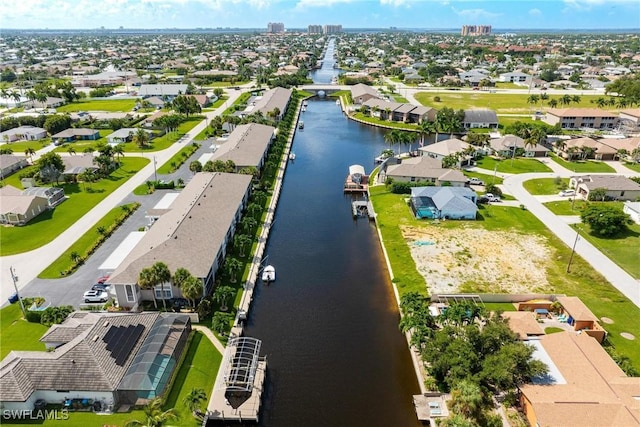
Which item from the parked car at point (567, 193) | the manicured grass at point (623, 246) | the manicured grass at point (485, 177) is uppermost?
the manicured grass at point (485, 177)

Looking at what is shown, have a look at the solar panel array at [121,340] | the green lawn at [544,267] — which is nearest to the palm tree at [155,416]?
the solar panel array at [121,340]

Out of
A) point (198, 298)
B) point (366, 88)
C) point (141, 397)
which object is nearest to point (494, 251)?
point (198, 298)

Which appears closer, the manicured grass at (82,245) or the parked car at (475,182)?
the manicured grass at (82,245)

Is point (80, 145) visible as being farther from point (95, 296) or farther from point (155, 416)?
point (155, 416)

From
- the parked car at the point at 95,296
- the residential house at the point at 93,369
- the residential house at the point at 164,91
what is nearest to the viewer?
the residential house at the point at 93,369

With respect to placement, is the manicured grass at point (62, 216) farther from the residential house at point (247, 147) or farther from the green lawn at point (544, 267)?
the green lawn at point (544, 267)

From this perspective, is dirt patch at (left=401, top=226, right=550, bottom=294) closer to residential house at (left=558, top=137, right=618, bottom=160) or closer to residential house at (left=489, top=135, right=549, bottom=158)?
residential house at (left=489, top=135, right=549, bottom=158)

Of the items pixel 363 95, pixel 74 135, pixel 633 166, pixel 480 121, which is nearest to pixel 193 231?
pixel 74 135

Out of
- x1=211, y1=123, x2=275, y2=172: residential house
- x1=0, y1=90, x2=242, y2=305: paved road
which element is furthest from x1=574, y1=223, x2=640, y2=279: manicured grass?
x1=0, y1=90, x2=242, y2=305: paved road
